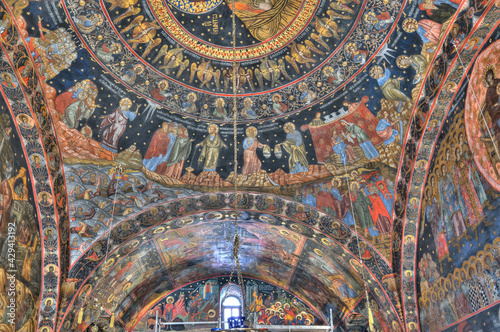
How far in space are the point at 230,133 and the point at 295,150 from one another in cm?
212

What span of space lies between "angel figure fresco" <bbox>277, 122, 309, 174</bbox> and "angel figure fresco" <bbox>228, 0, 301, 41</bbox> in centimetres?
291

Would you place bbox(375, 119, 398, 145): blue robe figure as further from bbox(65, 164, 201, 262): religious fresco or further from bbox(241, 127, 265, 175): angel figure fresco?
bbox(65, 164, 201, 262): religious fresco

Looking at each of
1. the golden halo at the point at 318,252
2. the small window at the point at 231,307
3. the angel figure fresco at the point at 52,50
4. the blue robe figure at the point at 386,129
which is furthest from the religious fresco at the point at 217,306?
the angel figure fresco at the point at 52,50

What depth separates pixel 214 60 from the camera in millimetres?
12875

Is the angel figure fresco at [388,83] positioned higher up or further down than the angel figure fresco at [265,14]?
further down

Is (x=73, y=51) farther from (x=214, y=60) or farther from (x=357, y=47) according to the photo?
(x=357, y=47)

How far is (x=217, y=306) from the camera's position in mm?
19203

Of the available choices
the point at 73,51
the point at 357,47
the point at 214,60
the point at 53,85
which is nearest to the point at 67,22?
the point at 73,51

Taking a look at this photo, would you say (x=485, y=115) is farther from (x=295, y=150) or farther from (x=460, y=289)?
(x=295, y=150)

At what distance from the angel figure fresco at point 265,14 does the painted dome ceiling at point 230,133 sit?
39mm

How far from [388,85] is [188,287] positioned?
12.5 meters

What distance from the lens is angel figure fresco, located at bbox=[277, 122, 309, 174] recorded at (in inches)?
534

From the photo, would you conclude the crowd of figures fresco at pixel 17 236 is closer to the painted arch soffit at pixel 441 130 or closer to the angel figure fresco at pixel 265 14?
the angel figure fresco at pixel 265 14

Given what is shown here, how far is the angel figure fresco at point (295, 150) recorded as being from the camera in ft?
44.5
